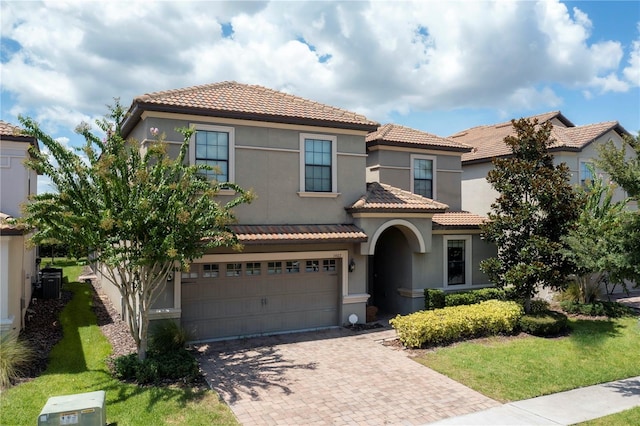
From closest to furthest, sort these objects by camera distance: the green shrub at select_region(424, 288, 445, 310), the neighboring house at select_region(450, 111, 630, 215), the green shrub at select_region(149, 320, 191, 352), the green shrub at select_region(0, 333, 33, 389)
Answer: the green shrub at select_region(0, 333, 33, 389)
the green shrub at select_region(149, 320, 191, 352)
the green shrub at select_region(424, 288, 445, 310)
the neighboring house at select_region(450, 111, 630, 215)

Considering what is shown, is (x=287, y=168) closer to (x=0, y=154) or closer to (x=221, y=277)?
(x=221, y=277)

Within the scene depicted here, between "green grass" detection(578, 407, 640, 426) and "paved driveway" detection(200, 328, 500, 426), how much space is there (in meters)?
1.80

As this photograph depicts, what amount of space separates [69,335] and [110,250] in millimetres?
5086

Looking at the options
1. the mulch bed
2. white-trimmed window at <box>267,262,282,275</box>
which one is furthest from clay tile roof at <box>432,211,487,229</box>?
the mulch bed

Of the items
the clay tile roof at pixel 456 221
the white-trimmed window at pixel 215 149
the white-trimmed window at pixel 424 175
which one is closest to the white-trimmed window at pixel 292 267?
the white-trimmed window at pixel 215 149

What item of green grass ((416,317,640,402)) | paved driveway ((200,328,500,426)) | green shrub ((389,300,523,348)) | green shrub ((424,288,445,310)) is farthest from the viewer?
green shrub ((424,288,445,310))

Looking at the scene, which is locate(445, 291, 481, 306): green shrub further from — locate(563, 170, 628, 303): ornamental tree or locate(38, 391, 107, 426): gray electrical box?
locate(38, 391, 107, 426): gray electrical box

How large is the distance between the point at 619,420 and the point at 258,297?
9543mm

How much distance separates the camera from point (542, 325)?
1419 centimetres

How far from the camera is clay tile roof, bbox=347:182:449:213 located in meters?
15.1

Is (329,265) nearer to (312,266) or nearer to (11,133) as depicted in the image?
(312,266)

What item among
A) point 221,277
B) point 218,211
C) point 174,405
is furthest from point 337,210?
point 174,405

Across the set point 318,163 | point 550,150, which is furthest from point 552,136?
point 318,163

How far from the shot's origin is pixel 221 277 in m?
13.8
